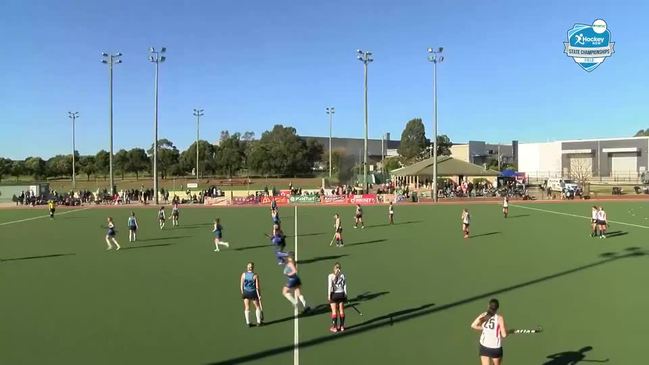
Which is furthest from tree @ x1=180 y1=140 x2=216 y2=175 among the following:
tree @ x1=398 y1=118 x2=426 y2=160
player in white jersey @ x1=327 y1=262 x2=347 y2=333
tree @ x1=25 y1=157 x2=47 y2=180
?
player in white jersey @ x1=327 y1=262 x2=347 y2=333

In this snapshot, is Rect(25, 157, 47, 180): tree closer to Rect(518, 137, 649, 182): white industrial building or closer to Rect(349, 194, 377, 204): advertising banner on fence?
Rect(349, 194, 377, 204): advertising banner on fence

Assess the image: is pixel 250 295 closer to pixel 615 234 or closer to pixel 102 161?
pixel 615 234

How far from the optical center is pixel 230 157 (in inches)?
4254

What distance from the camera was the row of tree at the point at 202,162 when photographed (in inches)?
4149

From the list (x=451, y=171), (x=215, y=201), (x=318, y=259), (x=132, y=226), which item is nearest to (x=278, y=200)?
(x=215, y=201)

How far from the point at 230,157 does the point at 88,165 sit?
104ft

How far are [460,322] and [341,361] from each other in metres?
3.15

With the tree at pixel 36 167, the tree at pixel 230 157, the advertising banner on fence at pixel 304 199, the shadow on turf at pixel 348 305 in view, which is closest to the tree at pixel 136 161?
the tree at pixel 230 157

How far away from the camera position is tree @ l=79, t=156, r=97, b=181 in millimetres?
110938

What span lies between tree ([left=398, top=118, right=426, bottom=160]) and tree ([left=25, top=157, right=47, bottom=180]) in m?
81.2

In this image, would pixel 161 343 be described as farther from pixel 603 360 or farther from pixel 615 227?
pixel 615 227

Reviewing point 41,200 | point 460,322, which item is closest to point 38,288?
point 460,322

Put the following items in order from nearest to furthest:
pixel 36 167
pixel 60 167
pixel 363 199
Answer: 1. pixel 363 199
2. pixel 36 167
3. pixel 60 167

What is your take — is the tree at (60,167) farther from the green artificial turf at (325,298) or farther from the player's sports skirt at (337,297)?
the player's sports skirt at (337,297)
